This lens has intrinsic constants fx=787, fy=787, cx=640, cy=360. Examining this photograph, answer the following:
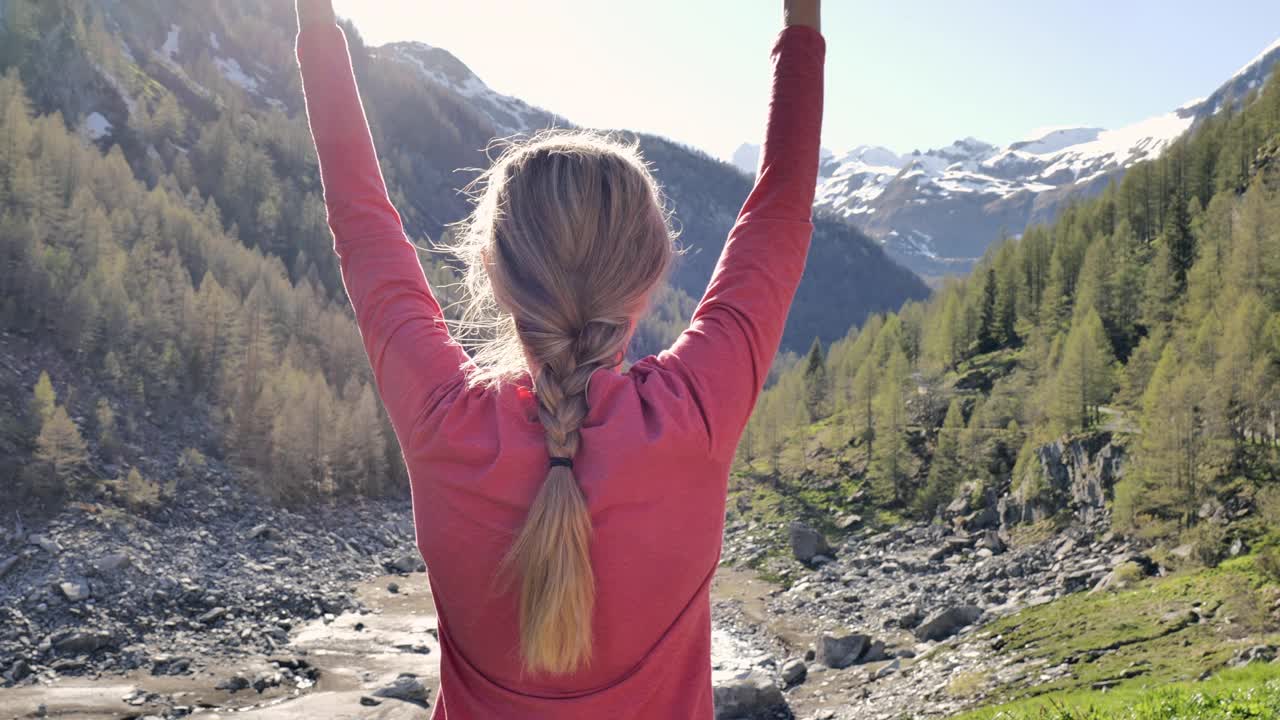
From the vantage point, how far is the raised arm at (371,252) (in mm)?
1438

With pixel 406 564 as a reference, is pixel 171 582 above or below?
above

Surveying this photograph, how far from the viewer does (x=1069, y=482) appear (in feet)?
141

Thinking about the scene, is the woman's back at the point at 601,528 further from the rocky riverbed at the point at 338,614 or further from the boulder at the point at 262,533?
the boulder at the point at 262,533

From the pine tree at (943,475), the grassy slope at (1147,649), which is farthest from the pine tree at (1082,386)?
the grassy slope at (1147,649)

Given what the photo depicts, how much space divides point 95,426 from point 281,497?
34.3 feet

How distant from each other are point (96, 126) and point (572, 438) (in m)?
108

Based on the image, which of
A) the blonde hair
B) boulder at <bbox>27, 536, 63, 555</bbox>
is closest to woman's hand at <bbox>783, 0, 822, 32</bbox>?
the blonde hair

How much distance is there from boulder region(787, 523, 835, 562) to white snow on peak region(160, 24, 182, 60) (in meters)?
124

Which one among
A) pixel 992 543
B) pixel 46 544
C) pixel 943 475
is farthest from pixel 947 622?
pixel 46 544

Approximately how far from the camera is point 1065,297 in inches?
2731

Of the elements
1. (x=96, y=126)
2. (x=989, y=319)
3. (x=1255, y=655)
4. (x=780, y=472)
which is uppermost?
(x=96, y=126)

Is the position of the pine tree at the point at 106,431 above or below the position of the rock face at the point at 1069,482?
above

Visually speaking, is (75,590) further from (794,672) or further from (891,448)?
(891,448)

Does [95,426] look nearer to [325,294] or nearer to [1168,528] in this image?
[325,294]
